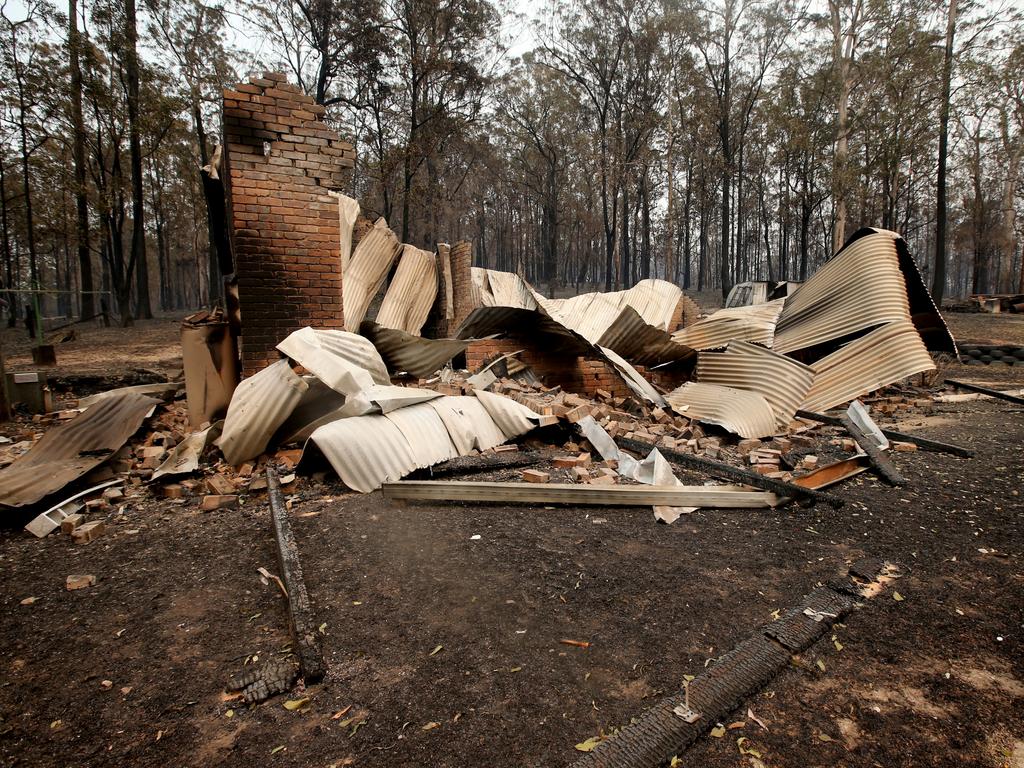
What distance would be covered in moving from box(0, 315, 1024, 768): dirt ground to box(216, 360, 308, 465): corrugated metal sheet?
0.78 meters

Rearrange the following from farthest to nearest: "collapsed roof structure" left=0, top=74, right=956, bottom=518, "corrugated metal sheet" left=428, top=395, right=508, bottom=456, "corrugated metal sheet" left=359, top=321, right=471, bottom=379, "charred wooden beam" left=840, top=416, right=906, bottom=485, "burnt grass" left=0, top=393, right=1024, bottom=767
Result: 1. "corrugated metal sheet" left=359, top=321, right=471, bottom=379
2. "corrugated metal sheet" left=428, top=395, right=508, bottom=456
3. "collapsed roof structure" left=0, top=74, right=956, bottom=518
4. "charred wooden beam" left=840, top=416, right=906, bottom=485
5. "burnt grass" left=0, top=393, right=1024, bottom=767

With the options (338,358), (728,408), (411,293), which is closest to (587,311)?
(411,293)

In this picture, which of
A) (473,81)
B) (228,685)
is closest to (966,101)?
(473,81)

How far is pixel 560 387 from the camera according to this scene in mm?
6578

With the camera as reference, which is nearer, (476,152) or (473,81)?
(473,81)

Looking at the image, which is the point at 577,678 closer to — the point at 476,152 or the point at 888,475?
the point at 888,475

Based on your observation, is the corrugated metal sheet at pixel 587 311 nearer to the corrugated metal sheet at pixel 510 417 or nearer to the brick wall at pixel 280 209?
the corrugated metal sheet at pixel 510 417

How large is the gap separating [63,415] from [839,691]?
7.75 metres

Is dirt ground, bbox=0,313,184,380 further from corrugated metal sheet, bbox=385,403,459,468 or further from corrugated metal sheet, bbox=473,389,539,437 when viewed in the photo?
corrugated metal sheet, bbox=473,389,539,437

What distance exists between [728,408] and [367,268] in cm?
567

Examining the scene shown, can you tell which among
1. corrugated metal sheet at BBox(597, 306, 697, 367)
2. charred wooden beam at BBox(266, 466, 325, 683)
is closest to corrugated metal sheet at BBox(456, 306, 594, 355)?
corrugated metal sheet at BBox(597, 306, 697, 367)

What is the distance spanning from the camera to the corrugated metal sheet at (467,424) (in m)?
4.39

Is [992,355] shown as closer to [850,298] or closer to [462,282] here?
[850,298]

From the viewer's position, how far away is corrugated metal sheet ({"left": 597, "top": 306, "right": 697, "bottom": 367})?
650 centimetres
